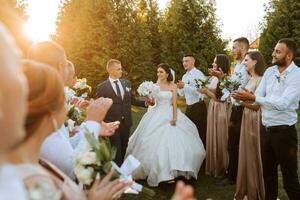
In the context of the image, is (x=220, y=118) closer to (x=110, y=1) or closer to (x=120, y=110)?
(x=120, y=110)

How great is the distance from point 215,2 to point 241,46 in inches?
738

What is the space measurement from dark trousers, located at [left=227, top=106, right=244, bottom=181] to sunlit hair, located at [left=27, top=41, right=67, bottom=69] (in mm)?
4661

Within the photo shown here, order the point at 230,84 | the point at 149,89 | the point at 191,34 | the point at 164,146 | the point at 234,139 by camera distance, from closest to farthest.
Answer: the point at 230,84 < the point at 234,139 < the point at 164,146 < the point at 149,89 < the point at 191,34

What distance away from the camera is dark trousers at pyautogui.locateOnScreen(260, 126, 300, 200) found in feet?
17.2

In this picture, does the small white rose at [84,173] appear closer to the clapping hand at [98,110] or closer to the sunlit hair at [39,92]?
the clapping hand at [98,110]

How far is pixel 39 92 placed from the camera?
154cm

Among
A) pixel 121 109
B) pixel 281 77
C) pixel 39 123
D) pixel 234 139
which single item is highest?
pixel 39 123

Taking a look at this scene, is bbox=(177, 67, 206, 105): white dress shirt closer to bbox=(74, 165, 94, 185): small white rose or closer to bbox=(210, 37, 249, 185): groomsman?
bbox=(210, 37, 249, 185): groomsman

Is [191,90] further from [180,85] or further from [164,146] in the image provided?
[164,146]

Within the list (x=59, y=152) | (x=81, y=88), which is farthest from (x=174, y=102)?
(x=59, y=152)

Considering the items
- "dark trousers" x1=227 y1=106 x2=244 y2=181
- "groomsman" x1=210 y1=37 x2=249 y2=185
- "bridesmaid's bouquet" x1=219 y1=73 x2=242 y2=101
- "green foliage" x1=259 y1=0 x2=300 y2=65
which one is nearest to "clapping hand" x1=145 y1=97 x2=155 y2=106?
"groomsman" x1=210 y1=37 x2=249 y2=185

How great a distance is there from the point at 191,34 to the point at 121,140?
17704mm

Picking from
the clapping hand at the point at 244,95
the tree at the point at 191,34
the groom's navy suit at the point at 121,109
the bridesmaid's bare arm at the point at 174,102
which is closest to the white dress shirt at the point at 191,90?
the bridesmaid's bare arm at the point at 174,102

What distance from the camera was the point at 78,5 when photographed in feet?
79.4
